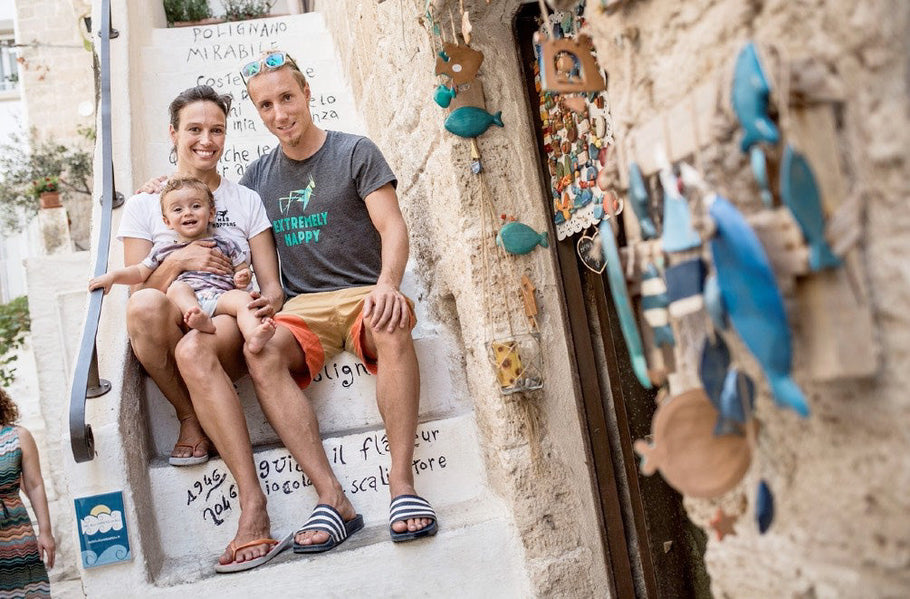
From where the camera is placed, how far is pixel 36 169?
9.01 meters

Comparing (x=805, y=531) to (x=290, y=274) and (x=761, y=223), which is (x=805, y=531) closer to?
(x=761, y=223)

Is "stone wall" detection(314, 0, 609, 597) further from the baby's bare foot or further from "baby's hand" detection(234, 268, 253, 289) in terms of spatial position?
the baby's bare foot

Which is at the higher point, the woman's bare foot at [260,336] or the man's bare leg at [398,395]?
the woman's bare foot at [260,336]

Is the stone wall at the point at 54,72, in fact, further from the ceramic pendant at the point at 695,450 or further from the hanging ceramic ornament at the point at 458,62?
the ceramic pendant at the point at 695,450

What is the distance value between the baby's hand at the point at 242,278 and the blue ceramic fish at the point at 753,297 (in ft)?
6.86

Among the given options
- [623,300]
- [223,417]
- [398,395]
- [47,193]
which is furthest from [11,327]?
[623,300]

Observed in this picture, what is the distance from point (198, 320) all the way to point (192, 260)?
1.10ft

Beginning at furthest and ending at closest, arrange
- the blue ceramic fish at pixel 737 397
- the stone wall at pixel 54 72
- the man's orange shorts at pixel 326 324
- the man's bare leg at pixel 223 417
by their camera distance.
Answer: the stone wall at pixel 54 72 → the man's orange shorts at pixel 326 324 → the man's bare leg at pixel 223 417 → the blue ceramic fish at pixel 737 397

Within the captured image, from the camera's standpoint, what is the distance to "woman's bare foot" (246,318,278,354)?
246 centimetres

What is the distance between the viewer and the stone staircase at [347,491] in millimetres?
2311

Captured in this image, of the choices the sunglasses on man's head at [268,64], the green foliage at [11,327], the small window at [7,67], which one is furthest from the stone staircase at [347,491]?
the small window at [7,67]

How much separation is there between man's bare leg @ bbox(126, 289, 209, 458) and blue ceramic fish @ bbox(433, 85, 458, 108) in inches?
40.6

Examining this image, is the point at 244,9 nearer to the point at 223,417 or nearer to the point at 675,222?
the point at 223,417

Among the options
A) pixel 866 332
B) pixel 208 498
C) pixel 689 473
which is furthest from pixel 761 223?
pixel 208 498
